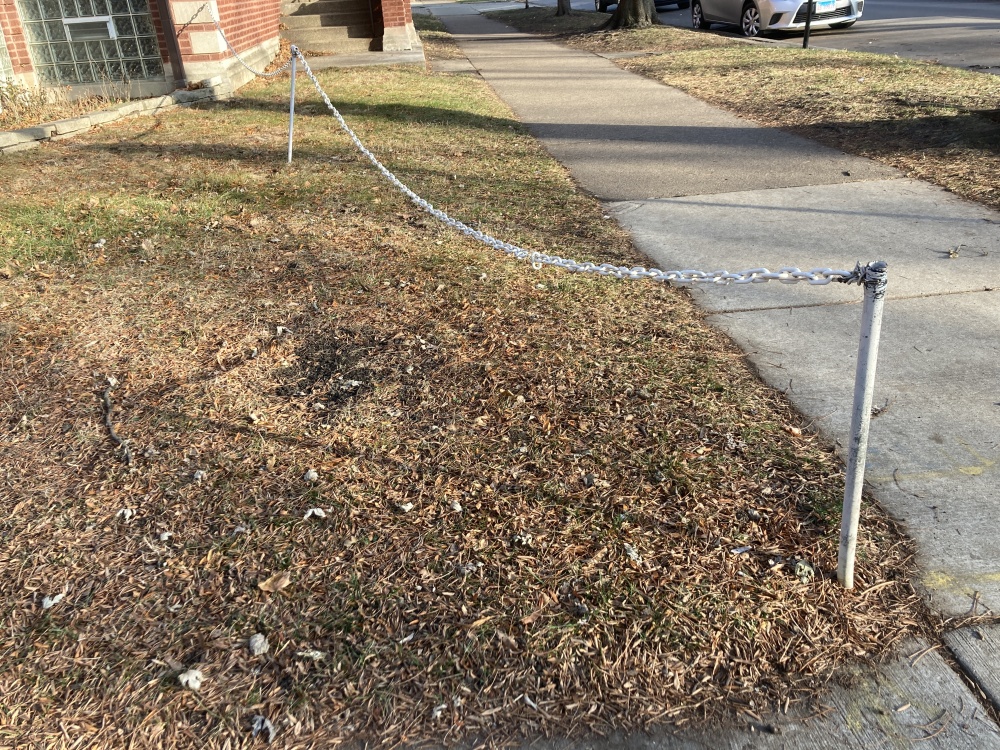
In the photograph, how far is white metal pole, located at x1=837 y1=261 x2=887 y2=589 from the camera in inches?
90.3

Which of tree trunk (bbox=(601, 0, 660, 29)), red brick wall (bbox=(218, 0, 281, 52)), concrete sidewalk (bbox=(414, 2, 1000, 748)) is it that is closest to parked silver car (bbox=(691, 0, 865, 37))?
tree trunk (bbox=(601, 0, 660, 29))

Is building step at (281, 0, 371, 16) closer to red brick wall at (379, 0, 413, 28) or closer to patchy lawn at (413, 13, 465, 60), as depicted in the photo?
red brick wall at (379, 0, 413, 28)

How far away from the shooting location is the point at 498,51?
64.2ft

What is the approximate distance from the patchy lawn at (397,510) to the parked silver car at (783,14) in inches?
557

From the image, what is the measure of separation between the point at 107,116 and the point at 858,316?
9565 mm

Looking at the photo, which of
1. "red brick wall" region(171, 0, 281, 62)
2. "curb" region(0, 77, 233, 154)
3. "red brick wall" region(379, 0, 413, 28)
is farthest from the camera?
"red brick wall" region(379, 0, 413, 28)

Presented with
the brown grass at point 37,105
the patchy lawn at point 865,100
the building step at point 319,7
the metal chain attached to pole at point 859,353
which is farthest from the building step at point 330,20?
the metal chain attached to pole at point 859,353

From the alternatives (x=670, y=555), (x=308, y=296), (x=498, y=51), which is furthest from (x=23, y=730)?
(x=498, y=51)

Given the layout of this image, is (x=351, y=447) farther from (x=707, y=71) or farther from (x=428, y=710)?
(x=707, y=71)

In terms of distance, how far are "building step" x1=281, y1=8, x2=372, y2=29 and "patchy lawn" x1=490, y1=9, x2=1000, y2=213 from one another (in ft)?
20.8

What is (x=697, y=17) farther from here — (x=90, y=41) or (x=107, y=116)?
(x=107, y=116)

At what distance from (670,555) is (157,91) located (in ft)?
39.1

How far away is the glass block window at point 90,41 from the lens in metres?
11.7

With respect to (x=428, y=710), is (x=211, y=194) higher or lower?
higher
